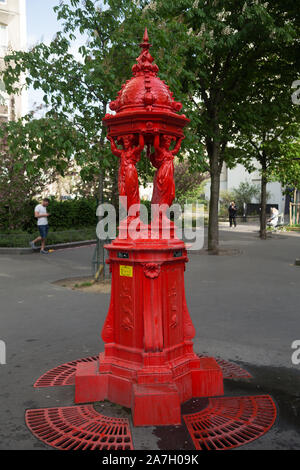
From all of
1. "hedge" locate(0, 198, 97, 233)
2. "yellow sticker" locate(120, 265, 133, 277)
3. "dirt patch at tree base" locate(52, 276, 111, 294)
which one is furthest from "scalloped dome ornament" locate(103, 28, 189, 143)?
"hedge" locate(0, 198, 97, 233)

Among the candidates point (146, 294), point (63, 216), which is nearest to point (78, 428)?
point (146, 294)

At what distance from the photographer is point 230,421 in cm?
382

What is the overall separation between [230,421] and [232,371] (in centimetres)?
116

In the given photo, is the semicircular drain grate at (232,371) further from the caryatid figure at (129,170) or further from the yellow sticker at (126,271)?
the caryatid figure at (129,170)

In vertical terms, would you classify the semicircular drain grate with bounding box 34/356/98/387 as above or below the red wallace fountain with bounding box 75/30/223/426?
below

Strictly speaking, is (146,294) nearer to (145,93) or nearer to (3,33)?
(145,93)

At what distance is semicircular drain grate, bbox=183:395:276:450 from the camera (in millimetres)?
3488

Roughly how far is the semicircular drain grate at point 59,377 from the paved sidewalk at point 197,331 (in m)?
0.11

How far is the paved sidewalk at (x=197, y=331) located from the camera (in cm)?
391

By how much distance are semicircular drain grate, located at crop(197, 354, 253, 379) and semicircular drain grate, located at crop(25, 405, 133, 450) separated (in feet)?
4.85

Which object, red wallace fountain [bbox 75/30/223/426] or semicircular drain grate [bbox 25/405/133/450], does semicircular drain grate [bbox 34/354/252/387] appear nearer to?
red wallace fountain [bbox 75/30/223/426]

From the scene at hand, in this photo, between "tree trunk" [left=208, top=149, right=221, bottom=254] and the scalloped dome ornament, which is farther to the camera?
"tree trunk" [left=208, top=149, right=221, bottom=254]

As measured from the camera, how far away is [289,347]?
→ 574cm

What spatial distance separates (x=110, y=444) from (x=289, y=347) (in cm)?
317
